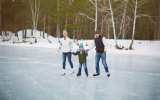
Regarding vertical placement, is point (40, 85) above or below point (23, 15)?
below

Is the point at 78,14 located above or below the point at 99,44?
above

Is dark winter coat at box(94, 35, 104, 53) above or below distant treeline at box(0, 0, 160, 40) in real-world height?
below

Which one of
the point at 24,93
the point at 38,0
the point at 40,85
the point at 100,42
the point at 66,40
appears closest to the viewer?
the point at 24,93

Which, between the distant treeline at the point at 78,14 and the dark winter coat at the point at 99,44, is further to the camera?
the distant treeline at the point at 78,14

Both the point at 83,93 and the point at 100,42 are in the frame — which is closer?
the point at 83,93

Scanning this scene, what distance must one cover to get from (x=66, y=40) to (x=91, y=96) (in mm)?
3476

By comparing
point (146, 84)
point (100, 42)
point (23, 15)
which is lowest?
point (146, 84)

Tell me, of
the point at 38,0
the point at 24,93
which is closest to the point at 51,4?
the point at 38,0

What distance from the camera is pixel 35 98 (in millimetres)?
5027

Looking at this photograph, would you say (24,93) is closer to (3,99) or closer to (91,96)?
(3,99)

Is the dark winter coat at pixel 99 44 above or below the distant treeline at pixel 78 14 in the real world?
below

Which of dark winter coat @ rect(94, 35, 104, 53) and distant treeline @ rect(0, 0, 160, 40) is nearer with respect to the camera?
dark winter coat @ rect(94, 35, 104, 53)

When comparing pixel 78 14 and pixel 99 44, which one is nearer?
pixel 99 44

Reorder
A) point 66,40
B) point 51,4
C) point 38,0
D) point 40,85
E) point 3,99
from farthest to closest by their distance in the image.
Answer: point 51,4
point 38,0
point 66,40
point 40,85
point 3,99
